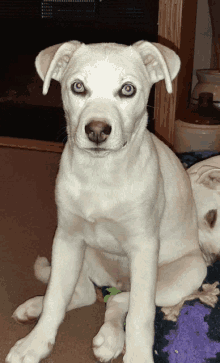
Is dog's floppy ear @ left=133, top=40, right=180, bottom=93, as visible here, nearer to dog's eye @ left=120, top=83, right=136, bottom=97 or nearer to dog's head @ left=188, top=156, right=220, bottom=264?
dog's eye @ left=120, top=83, right=136, bottom=97

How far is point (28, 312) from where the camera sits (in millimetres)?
1841

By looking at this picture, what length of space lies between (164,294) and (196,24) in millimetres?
3847

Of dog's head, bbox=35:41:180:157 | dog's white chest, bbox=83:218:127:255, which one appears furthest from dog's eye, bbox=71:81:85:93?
dog's white chest, bbox=83:218:127:255

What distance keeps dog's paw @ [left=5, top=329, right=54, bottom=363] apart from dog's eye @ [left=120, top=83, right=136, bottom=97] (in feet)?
3.35

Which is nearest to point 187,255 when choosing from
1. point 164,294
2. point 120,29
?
point 164,294

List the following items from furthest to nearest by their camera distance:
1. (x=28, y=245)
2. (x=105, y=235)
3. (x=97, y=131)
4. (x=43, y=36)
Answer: (x=43, y=36) < (x=28, y=245) < (x=105, y=235) < (x=97, y=131)

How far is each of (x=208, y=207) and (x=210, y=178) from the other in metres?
0.16

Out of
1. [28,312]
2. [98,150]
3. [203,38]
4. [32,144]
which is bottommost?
[32,144]

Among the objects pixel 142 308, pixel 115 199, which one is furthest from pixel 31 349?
pixel 115 199

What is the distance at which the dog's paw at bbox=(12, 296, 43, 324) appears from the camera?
1838mm

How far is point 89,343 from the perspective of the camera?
1.79 metres

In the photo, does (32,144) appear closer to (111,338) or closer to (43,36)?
(43,36)

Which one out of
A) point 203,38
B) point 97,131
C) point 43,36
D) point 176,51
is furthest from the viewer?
point 203,38

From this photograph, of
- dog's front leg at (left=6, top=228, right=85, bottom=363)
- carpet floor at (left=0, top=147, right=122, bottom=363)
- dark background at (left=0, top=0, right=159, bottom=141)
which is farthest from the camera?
dark background at (left=0, top=0, right=159, bottom=141)
